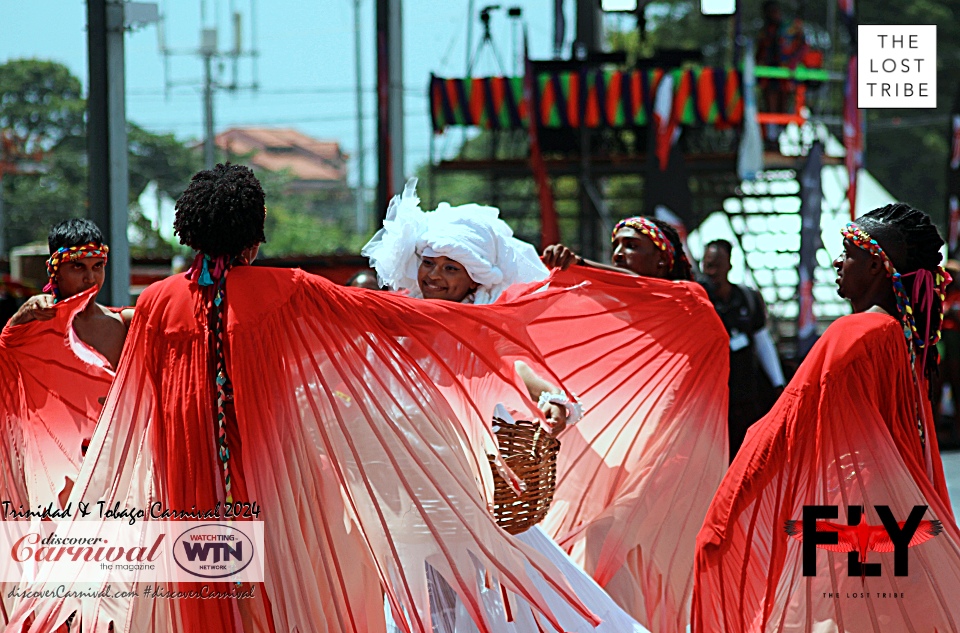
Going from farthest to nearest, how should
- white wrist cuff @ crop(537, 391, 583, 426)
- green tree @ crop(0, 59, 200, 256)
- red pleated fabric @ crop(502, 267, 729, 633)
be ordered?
1. green tree @ crop(0, 59, 200, 256)
2. red pleated fabric @ crop(502, 267, 729, 633)
3. white wrist cuff @ crop(537, 391, 583, 426)

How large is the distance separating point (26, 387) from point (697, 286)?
2.88 metres

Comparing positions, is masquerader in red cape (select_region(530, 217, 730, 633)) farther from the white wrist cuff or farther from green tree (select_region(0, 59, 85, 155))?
green tree (select_region(0, 59, 85, 155))

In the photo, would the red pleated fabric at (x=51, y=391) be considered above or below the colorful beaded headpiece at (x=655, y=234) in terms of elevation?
below

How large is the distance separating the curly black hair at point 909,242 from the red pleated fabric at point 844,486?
0.16 metres

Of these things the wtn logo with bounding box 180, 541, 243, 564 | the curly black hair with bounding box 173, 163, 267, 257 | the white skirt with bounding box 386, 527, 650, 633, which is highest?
the curly black hair with bounding box 173, 163, 267, 257

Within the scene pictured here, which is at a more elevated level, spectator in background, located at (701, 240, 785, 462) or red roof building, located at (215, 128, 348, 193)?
red roof building, located at (215, 128, 348, 193)

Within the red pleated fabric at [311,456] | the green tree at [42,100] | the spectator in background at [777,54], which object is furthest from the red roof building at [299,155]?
the red pleated fabric at [311,456]

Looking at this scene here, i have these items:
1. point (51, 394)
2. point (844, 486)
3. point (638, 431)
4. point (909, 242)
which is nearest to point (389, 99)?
point (638, 431)

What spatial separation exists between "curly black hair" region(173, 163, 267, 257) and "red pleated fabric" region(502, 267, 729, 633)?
183 cm

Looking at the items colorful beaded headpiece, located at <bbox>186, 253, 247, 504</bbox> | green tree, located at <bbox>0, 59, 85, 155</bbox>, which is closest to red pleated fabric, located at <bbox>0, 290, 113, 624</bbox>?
colorful beaded headpiece, located at <bbox>186, 253, 247, 504</bbox>

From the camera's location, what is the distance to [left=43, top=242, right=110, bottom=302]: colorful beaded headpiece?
17.3 feet

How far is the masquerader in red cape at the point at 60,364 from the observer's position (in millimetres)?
5000

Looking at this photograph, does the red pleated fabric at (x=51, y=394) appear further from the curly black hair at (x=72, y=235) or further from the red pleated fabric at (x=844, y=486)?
the red pleated fabric at (x=844, y=486)

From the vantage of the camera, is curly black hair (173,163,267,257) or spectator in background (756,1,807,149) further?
spectator in background (756,1,807,149)
